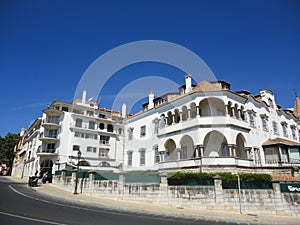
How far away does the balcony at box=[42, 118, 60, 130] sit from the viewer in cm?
3903

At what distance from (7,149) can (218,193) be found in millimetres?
63620

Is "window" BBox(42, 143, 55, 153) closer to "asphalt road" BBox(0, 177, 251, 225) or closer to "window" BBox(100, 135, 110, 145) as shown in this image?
"window" BBox(100, 135, 110, 145)

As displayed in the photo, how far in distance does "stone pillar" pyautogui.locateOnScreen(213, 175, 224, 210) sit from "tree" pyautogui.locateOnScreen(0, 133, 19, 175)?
63133mm

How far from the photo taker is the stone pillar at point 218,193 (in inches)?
523

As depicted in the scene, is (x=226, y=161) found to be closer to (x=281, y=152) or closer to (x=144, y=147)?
(x=281, y=152)

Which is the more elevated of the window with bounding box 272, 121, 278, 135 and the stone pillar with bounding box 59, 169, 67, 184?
the window with bounding box 272, 121, 278, 135

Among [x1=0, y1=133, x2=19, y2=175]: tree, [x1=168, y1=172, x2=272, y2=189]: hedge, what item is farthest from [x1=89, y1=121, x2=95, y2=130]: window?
[x1=0, y1=133, x2=19, y2=175]: tree

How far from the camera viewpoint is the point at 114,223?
26.9 ft

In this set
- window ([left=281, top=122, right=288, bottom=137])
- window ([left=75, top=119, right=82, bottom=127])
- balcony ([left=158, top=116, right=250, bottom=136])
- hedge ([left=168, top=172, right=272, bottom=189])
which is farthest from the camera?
window ([left=75, top=119, right=82, bottom=127])

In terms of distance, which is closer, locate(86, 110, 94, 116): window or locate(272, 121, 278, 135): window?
locate(272, 121, 278, 135): window

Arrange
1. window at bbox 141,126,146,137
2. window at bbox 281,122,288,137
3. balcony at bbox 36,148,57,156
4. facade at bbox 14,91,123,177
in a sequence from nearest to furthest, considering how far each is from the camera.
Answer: window at bbox 281,122,288,137, window at bbox 141,126,146,137, balcony at bbox 36,148,57,156, facade at bbox 14,91,123,177

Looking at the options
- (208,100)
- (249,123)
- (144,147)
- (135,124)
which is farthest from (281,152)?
(135,124)

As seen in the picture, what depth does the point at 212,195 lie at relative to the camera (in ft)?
44.5

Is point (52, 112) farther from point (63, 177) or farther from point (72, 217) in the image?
point (72, 217)
